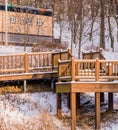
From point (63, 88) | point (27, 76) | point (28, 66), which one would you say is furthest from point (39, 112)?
point (28, 66)

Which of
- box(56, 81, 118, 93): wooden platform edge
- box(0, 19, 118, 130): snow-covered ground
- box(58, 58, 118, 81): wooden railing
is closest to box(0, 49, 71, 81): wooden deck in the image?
box(0, 19, 118, 130): snow-covered ground

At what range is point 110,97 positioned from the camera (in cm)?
1716

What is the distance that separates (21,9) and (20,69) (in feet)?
51.4

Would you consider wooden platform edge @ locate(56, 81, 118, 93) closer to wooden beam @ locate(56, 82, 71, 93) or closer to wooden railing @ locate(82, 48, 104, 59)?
wooden beam @ locate(56, 82, 71, 93)

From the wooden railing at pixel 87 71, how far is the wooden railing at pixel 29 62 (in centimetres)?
244

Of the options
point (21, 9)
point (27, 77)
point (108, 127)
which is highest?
point (21, 9)

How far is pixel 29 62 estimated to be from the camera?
1980 centimetres

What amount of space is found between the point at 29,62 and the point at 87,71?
15.9 feet

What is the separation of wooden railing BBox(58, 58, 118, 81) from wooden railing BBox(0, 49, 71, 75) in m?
2.44

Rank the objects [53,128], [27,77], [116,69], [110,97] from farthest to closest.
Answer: [27,77]
[110,97]
[116,69]
[53,128]

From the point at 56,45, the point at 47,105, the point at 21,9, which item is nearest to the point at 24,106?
the point at 47,105

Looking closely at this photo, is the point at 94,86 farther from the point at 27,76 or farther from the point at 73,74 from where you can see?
the point at 27,76

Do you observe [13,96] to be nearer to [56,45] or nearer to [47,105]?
[47,105]

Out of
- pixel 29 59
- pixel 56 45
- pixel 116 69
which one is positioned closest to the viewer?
pixel 116 69
